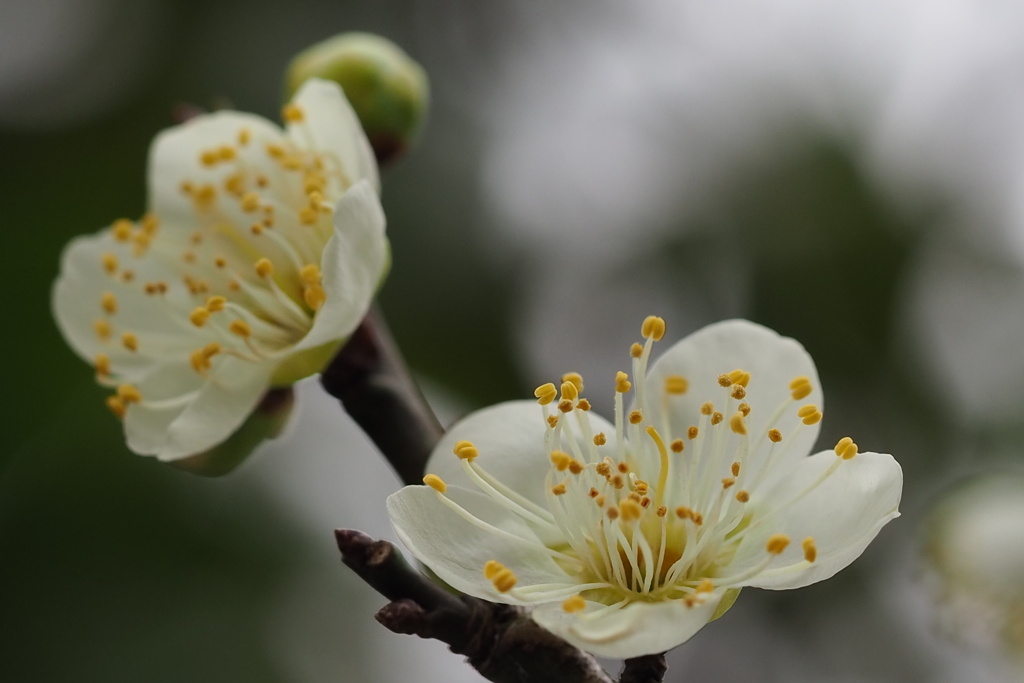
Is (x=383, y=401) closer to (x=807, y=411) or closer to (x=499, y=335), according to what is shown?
(x=807, y=411)

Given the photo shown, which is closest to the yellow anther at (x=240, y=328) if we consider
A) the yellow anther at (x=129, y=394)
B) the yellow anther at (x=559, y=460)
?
the yellow anther at (x=129, y=394)

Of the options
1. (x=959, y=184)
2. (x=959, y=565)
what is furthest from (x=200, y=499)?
(x=959, y=184)

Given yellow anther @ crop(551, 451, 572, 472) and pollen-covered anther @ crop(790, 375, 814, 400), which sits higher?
yellow anther @ crop(551, 451, 572, 472)

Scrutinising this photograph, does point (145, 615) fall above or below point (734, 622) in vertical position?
above

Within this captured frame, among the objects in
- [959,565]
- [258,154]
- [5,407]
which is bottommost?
[959,565]

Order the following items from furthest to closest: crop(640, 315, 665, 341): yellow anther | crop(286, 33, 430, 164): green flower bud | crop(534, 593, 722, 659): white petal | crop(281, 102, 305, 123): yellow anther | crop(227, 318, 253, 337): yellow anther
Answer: crop(286, 33, 430, 164): green flower bud
crop(281, 102, 305, 123): yellow anther
crop(227, 318, 253, 337): yellow anther
crop(640, 315, 665, 341): yellow anther
crop(534, 593, 722, 659): white petal

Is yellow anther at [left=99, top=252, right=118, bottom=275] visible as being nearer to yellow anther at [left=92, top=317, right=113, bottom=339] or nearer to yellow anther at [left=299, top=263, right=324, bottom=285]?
yellow anther at [left=92, top=317, right=113, bottom=339]

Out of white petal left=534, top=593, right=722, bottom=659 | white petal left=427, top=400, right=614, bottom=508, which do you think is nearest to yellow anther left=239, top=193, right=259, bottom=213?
white petal left=427, top=400, right=614, bottom=508

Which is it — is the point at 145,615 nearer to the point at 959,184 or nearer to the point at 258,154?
the point at 258,154

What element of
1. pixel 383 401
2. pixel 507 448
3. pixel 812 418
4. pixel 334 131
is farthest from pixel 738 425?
pixel 334 131
